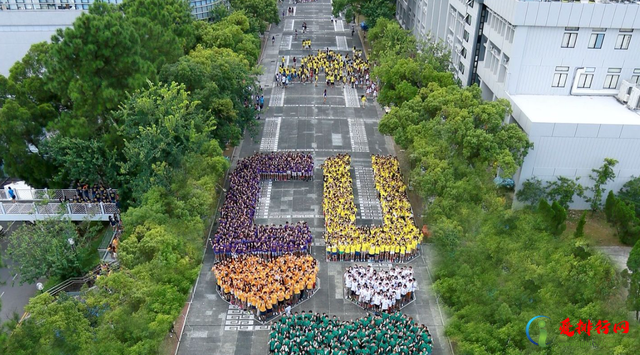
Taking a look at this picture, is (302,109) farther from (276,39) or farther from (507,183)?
(276,39)

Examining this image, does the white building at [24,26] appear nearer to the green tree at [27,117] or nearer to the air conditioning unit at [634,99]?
the green tree at [27,117]

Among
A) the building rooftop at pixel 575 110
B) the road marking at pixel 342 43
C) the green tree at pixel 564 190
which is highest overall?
the building rooftop at pixel 575 110

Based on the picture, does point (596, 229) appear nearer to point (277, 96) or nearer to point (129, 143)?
point (129, 143)

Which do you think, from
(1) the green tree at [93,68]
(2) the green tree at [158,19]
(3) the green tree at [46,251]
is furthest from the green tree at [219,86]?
(3) the green tree at [46,251]

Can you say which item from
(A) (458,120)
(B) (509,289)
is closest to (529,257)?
(B) (509,289)

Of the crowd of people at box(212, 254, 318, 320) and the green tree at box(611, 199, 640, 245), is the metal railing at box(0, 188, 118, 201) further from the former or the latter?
the green tree at box(611, 199, 640, 245)

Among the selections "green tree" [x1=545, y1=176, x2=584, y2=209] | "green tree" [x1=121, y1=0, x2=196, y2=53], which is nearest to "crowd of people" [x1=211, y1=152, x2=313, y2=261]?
"green tree" [x1=121, y1=0, x2=196, y2=53]
